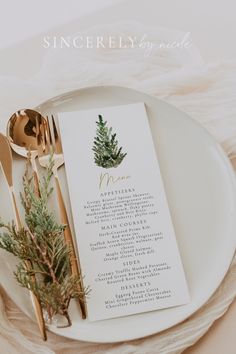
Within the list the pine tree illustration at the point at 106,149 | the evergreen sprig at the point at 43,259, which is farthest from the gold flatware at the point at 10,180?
the pine tree illustration at the point at 106,149

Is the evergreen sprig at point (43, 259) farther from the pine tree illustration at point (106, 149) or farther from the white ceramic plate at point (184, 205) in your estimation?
the pine tree illustration at point (106, 149)

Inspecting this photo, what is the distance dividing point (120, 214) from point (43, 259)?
5.8 inches

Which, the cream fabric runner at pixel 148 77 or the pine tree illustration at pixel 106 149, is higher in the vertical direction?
the cream fabric runner at pixel 148 77

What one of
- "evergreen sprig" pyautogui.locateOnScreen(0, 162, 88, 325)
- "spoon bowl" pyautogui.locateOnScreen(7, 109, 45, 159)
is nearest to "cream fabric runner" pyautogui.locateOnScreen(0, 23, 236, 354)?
"spoon bowl" pyautogui.locateOnScreen(7, 109, 45, 159)

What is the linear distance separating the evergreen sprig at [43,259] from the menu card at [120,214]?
0.04 m

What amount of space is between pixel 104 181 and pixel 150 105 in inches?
6.6

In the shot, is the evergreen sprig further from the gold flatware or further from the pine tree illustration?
the pine tree illustration

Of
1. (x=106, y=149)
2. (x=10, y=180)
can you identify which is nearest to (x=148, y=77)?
(x=106, y=149)

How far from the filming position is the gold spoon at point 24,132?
718mm

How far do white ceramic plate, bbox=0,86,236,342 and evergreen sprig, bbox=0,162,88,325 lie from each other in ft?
0.11

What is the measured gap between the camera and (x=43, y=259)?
1.99 ft

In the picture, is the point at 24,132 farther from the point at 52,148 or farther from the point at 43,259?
the point at 43,259

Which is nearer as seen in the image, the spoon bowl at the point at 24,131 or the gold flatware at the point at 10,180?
the gold flatware at the point at 10,180

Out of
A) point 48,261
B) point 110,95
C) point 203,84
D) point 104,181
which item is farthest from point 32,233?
point 203,84
